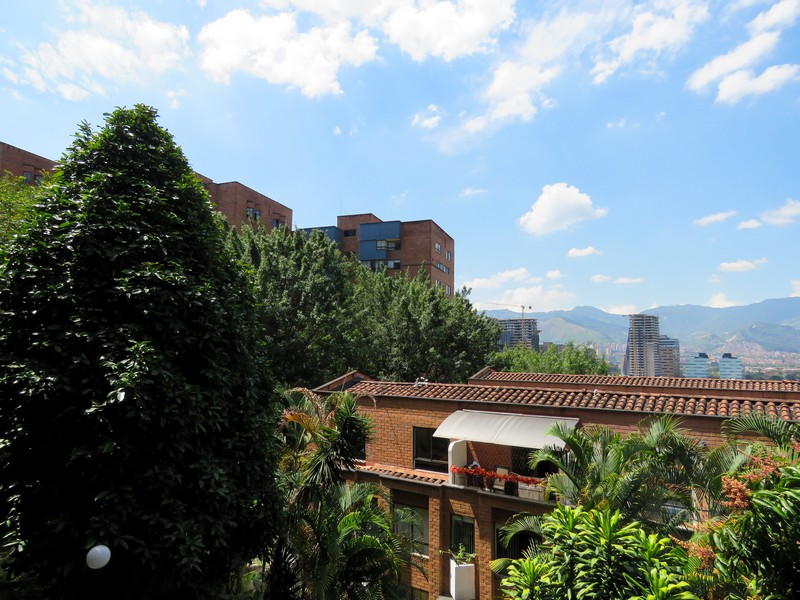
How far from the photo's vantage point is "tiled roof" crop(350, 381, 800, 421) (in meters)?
13.2

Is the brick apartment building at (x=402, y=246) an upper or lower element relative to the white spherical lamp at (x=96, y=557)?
upper

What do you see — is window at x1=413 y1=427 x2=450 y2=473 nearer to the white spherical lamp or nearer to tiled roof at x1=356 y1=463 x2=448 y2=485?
tiled roof at x1=356 y1=463 x2=448 y2=485

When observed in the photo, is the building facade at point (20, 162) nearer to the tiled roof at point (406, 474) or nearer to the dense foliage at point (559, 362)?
the tiled roof at point (406, 474)

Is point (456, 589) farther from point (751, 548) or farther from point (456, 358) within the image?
point (456, 358)

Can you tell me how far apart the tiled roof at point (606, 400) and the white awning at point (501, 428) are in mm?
594

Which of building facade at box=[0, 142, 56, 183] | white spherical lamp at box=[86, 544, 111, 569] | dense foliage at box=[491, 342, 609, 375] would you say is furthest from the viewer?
dense foliage at box=[491, 342, 609, 375]

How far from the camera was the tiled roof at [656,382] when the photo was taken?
2169 cm

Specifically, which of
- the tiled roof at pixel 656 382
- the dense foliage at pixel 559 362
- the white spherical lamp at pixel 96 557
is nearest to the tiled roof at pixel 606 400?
the tiled roof at pixel 656 382

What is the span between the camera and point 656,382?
78.2 feet

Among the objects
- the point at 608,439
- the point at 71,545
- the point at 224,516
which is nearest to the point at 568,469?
the point at 608,439

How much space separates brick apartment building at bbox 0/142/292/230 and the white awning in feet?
102

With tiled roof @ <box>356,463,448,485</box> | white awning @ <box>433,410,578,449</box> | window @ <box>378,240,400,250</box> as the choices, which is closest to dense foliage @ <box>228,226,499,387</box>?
tiled roof @ <box>356,463,448,485</box>

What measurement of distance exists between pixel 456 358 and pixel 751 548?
1039 inches

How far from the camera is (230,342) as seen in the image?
7586mm
